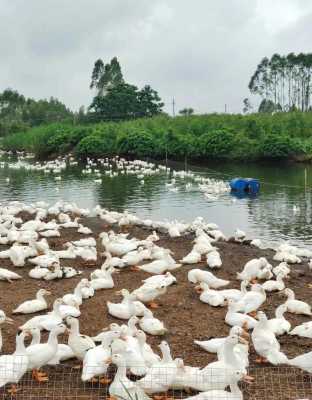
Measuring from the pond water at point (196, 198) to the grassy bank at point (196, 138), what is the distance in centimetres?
491

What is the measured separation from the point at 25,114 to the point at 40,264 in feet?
320

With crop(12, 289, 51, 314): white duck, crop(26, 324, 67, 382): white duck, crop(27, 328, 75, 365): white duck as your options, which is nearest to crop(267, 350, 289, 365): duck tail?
crop(27, 328, 75, 365): white duck

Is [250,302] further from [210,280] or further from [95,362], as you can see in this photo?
[95,362]

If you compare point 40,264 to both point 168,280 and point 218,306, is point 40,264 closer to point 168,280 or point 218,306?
point 168,280

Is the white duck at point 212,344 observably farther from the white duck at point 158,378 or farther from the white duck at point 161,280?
the white duck at point 161,280

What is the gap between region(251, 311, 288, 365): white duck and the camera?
6.77m

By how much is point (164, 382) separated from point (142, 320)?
7.21 ft

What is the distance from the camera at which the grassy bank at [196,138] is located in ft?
143

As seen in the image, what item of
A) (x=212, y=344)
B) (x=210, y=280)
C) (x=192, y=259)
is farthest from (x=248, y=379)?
(x=192, y=259)

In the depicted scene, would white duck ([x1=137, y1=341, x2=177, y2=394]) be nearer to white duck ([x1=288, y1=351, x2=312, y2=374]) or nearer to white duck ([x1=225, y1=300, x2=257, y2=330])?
white duck ([x1=288, y1=351, x2=312, y2=374])

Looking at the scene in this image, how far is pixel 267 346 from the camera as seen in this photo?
272 inches

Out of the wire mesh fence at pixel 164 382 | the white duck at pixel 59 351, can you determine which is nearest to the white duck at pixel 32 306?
the white duck at pixel 59 351

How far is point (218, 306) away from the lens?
927 cm

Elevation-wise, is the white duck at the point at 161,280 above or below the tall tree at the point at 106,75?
below
